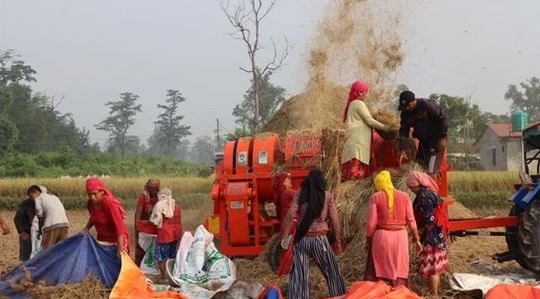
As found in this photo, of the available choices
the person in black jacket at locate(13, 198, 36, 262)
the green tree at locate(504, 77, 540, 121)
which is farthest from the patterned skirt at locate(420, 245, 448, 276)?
the green tree at locate(504, 77, 540, 121)

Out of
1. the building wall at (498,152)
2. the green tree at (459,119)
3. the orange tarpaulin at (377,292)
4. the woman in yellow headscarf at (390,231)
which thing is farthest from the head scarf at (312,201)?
the building wall at (498,152)

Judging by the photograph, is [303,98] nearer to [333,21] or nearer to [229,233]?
[333,21]

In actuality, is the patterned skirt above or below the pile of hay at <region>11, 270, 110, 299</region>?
above

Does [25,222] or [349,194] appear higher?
[349,194]

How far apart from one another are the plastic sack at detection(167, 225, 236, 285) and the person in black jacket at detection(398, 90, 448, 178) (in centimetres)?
269

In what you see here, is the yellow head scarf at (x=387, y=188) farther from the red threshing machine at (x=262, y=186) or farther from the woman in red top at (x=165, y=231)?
A: the woman in red top at (x=165, y=231)

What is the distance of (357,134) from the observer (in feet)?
26.9

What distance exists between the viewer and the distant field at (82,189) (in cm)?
2505

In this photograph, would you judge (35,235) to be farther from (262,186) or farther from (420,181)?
(420,181)

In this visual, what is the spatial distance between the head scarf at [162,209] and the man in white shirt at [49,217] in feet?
4.37

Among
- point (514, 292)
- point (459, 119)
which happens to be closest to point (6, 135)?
point (459, 119)

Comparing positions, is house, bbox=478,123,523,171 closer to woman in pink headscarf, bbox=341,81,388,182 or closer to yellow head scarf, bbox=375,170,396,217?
woman in pink headscarf, bbox=341,81,388,182

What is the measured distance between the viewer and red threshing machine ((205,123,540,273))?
27.3ft

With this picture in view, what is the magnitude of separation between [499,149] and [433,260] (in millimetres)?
37272
